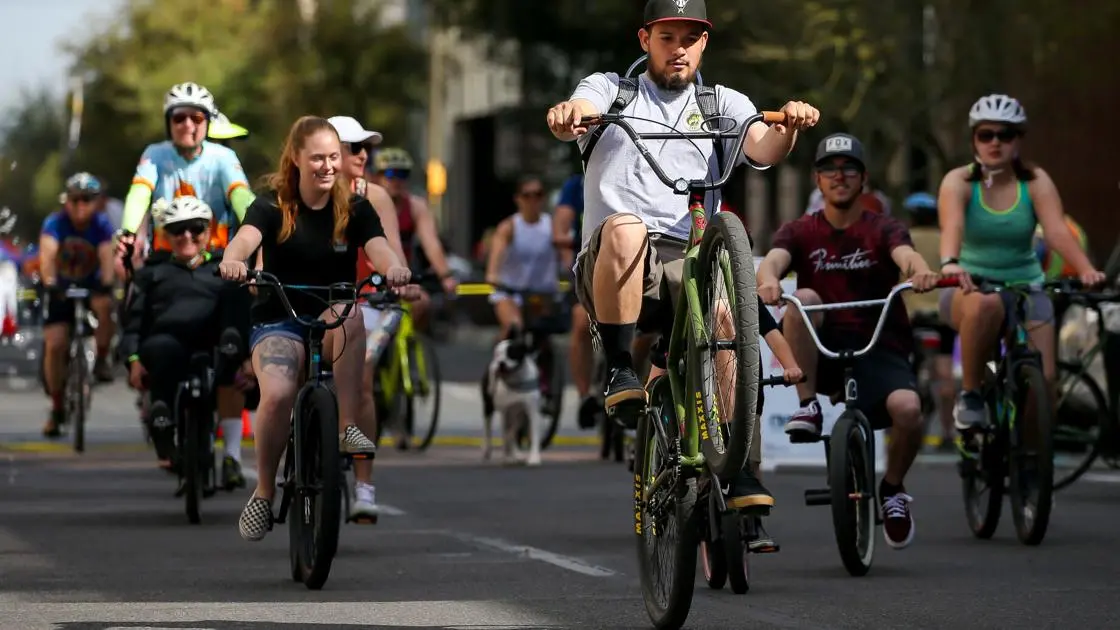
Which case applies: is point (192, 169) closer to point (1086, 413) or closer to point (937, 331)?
point (1086, 413)

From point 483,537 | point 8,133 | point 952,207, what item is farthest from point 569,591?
point 8,133

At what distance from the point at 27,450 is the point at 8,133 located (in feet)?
235

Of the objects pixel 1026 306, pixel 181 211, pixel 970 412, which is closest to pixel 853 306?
pixel 970 412

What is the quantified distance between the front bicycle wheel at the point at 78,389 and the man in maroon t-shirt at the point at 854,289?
25.6ft

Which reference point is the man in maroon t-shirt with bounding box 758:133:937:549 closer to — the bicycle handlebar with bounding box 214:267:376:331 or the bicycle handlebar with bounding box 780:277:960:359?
the bicycle handlebar with bounding box 780:277:960:359

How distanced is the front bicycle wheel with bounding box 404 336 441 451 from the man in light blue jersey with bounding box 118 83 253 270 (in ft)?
13.1

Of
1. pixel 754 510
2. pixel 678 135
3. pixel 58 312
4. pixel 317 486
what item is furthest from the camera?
pixel 58 312

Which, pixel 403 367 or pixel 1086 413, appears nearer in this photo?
pixel 1086 413

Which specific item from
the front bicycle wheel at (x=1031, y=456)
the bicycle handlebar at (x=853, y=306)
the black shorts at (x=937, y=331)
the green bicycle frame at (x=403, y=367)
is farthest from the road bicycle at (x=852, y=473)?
the black shorts at (x=937, y=331)

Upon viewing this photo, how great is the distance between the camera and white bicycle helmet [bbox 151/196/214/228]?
1317cm

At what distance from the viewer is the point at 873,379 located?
10758 mm

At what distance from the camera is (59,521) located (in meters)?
12.5

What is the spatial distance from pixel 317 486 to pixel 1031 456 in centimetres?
348

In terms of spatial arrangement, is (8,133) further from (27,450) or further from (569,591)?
(569,591)
